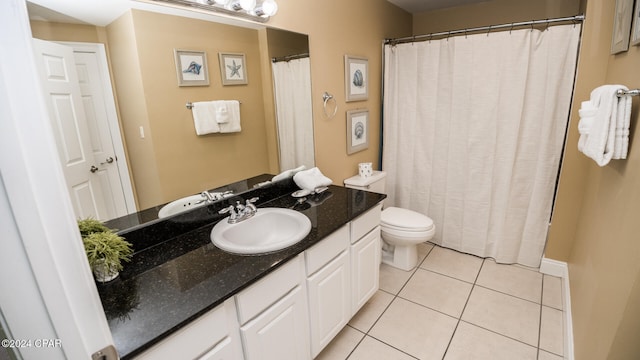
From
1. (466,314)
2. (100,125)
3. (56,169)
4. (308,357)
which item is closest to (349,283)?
(308,357)

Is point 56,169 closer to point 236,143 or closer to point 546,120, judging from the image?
point 236,143

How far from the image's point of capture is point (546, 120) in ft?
7.37

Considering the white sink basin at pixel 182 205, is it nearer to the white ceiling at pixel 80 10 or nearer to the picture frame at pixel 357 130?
the white ceiling at pixel 80 10

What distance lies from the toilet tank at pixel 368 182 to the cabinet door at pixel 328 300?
3.08 ft

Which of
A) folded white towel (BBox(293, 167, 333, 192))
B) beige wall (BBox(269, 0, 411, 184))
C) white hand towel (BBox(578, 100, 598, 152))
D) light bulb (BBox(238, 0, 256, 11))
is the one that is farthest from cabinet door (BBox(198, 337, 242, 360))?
white hand towel (BBox(578, 100, 598, 152))

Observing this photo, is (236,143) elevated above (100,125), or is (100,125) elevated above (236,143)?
(100,125)

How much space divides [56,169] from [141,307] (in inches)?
29.8

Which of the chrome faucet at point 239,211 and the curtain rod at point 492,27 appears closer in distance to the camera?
the chrome faucet at point 239,211

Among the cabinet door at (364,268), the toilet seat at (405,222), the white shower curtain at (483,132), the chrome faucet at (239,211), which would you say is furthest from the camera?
the toilet seat at (405,222)

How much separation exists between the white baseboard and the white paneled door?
7.85 ft

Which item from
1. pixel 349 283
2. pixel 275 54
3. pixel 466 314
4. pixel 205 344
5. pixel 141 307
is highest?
pixel 275 54

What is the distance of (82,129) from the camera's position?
3.81 ft

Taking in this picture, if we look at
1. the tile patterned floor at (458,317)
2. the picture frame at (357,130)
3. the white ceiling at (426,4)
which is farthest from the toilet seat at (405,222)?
the white ceiling at (426,4)

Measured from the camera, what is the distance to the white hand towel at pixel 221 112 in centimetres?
161
